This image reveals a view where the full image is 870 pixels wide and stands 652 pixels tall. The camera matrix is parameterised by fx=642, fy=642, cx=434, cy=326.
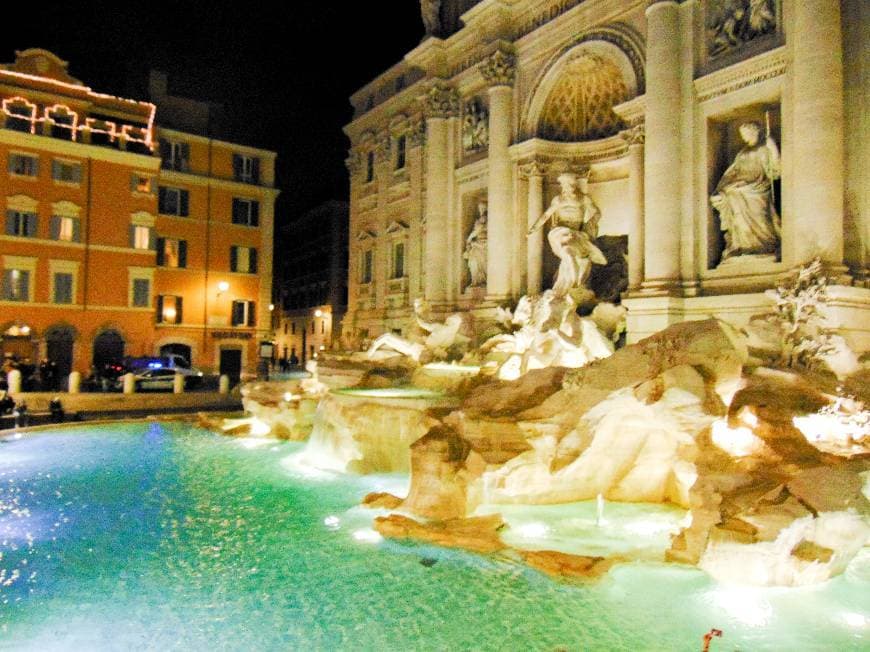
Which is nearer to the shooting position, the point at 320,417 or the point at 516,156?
the point at 320,417

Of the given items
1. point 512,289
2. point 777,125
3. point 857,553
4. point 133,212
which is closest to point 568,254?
point 512,289

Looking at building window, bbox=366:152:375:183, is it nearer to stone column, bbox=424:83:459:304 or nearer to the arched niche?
stone column, bbox=424:83:459:304

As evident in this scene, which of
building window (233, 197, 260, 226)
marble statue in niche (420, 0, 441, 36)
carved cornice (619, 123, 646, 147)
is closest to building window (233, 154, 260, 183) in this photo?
building window (233, 197, 260, 226)

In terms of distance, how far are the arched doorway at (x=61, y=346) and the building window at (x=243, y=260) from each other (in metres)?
7.86

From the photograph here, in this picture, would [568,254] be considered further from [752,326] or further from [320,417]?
[320,417]

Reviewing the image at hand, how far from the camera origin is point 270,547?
727 cm

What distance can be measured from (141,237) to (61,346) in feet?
18.4

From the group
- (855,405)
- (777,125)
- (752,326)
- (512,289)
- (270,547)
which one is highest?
(777,125)

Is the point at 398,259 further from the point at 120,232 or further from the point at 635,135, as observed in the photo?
the point at 120,232

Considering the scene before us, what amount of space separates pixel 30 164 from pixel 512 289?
20.5 metres

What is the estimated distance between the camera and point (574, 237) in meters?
14.9

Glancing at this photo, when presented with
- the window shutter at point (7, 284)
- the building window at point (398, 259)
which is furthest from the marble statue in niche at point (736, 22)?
the window shutter at point (7, 284)

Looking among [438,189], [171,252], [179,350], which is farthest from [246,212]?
[438,189]

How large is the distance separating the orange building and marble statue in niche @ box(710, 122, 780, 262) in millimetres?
22023
